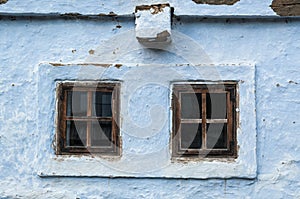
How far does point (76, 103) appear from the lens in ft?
11.9

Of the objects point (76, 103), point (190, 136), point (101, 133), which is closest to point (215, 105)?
point (190, 136)

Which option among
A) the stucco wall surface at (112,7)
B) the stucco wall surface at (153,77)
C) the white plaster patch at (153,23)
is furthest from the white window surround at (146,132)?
the stucco wall surface at (112,7)

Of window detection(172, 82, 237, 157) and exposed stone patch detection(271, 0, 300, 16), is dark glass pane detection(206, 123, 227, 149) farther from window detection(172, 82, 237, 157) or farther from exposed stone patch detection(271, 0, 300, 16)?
exposed stone patch detection(271, 0, 300, 16)

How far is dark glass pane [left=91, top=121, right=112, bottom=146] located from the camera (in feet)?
11.8

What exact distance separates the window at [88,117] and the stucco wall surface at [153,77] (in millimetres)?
115

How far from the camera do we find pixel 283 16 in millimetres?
3545

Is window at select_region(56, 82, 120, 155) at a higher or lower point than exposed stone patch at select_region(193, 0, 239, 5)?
lower

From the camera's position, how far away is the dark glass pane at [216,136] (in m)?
3.58

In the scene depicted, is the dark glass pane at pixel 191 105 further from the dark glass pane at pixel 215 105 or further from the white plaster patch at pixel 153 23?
the white plaster patch at pixel 153 23

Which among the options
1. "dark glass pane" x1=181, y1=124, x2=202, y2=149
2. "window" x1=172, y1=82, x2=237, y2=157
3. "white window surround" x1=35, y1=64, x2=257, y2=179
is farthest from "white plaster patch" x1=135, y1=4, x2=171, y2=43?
"dark glass pane" x1=181, y1=124, x2=202, y2=149

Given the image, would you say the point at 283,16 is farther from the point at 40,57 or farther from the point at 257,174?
the point at 40,57

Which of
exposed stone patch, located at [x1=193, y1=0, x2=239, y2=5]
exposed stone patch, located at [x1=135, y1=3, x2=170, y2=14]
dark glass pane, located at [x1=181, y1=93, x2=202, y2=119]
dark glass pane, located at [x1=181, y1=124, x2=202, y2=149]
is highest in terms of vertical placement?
exposed stone patch, located at [x1=193, y1=0, x2=239, y2=5]

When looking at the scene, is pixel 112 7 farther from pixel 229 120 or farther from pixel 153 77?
pixel 229 120

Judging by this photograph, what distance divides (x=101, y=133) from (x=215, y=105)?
0.80 m
